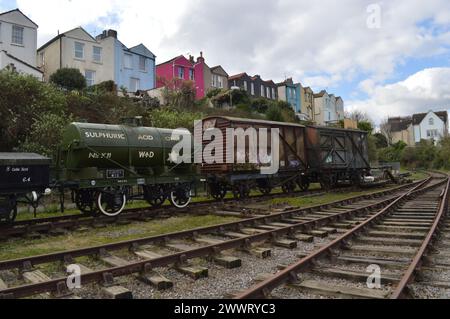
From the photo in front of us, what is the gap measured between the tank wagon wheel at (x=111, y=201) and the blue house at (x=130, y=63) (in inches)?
1027

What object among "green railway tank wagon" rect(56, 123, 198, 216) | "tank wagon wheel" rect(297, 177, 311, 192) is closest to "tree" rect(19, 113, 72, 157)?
"green railway tank wagon" rect(56, 123, 198, 216)

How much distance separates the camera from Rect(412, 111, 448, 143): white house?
7750cm

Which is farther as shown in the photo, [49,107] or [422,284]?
[49,107]

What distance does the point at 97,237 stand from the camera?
880 cm

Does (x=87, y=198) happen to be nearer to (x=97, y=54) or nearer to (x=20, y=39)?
(x=20, y=39)

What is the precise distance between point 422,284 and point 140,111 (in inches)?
835

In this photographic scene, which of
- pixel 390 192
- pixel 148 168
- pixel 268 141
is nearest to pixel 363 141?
pixel 390 192

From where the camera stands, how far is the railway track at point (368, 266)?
4.57 m

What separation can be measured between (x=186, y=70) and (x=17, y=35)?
731 inches

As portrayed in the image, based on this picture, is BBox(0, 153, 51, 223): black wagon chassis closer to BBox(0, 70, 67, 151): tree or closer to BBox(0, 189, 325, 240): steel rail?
BBox(0, 189, 325, 240): steel rail

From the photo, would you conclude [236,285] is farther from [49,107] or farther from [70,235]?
[49,107]

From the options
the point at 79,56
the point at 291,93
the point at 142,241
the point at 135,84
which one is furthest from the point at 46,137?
the point at 291,93

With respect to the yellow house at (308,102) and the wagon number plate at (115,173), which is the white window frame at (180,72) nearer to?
the yellow house at (308,102)

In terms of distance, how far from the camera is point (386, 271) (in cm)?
562
